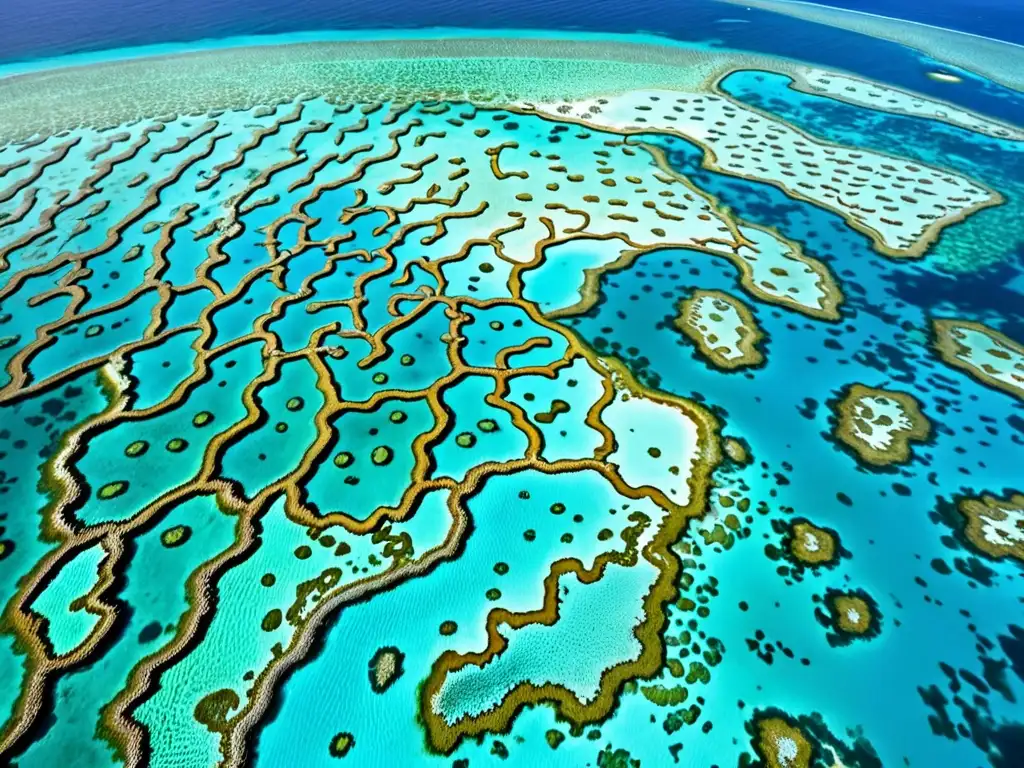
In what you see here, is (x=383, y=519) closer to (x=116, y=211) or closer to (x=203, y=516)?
(x=203, y=516)

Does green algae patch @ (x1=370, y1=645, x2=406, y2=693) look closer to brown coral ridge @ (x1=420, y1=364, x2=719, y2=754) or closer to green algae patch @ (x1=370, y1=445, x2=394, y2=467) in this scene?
brown coral ridge @ (x1=420, y1=364, x2=719, y2=754)

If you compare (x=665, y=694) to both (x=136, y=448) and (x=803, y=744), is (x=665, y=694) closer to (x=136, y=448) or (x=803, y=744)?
(x=803, y=744)

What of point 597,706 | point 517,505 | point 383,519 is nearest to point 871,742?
point 597,706

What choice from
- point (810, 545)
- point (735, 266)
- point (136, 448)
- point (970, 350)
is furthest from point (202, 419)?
point (970, 350)

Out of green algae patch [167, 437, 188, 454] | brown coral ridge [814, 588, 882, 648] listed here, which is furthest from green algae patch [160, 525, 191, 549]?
brown coral ridge [814, 588, 882, 648]

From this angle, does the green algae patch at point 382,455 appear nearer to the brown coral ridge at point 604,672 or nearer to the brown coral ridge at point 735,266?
the brown coral ridge at point 604,672

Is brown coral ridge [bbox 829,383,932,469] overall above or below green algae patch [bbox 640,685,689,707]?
above
